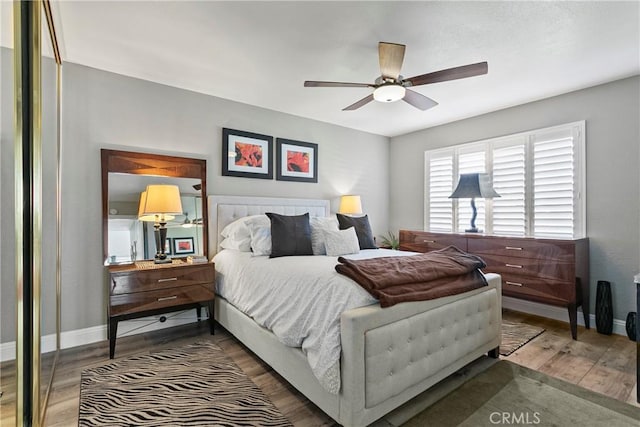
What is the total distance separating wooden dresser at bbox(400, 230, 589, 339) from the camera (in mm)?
2992

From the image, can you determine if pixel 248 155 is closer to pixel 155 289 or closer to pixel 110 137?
pixel 110 137

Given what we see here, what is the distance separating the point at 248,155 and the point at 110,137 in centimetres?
141

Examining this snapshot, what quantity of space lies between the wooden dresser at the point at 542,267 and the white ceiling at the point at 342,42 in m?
1.66

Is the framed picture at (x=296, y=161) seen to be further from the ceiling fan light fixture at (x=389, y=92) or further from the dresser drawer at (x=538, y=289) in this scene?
the dresser drawer at (x=538, y=289)

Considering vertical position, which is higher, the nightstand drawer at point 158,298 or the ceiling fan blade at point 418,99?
the ceiling fan blade at point 418,99

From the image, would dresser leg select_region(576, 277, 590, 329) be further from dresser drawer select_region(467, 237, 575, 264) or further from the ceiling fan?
the ceiling fan

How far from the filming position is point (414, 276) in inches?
79.4

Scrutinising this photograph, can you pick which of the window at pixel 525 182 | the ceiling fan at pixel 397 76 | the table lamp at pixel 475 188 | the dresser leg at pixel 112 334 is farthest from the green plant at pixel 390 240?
the dresser leg at pixel 112 334

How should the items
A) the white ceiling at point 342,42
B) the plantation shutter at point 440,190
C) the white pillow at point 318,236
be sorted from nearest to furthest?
the white ceiling at point 342,42 < the white pillow at point 318,236 < the plantation shutter at point 440,190

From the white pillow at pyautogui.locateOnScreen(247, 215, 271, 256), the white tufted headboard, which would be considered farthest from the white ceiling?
the white pillow at pyautogui.locateOnScreen(247, 215, 271, 256)

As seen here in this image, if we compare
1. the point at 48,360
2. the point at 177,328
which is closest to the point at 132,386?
the point at 48,360

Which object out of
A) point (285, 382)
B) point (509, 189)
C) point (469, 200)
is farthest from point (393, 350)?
point (469, 200)

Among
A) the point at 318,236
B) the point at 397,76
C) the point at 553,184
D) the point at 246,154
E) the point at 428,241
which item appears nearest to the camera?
the point at 397,76

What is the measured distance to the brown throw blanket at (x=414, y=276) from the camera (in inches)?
71.9
